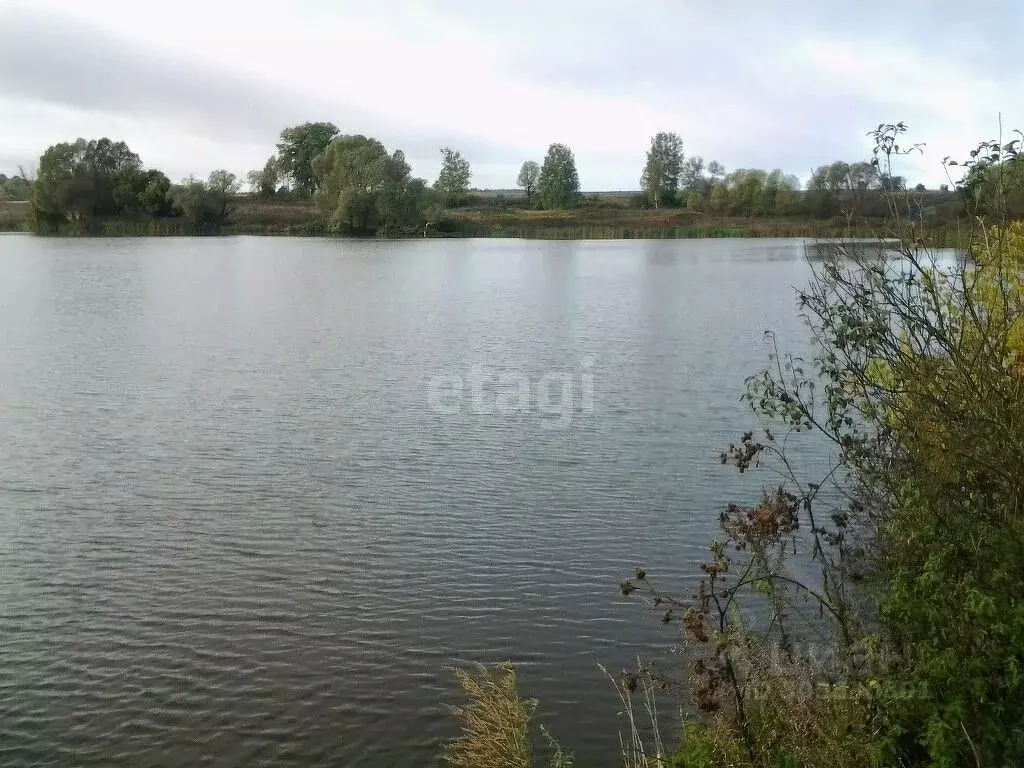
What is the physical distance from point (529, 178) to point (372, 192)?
4309 cm

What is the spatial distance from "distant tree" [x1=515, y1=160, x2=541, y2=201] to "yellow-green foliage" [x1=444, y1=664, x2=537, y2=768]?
407 ft

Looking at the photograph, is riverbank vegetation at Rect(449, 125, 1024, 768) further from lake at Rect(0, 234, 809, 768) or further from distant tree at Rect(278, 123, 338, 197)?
distant tree at Rect(278, 123, 338, 197)

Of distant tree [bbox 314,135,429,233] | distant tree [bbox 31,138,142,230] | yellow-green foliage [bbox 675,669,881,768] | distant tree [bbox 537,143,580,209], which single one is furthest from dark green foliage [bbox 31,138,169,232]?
yellow-green foliage [bbox 675,669,881,768]

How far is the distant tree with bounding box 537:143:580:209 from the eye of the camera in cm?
12056

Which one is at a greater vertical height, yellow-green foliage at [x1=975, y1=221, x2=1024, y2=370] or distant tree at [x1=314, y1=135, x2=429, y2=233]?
distant tree at [x1=314, y1=135, x2=429, y2=233]

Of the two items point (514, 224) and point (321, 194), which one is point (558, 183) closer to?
point (514, 224)

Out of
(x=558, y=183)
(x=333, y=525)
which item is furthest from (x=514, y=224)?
(x=333, y=525)

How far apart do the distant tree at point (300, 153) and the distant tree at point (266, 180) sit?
164 cm

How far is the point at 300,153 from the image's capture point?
121812mm

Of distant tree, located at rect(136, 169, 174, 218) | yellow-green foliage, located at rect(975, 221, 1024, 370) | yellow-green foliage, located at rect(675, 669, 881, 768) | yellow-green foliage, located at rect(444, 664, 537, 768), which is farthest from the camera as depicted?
distant tree, located at rect(136, 169, 174, 218)

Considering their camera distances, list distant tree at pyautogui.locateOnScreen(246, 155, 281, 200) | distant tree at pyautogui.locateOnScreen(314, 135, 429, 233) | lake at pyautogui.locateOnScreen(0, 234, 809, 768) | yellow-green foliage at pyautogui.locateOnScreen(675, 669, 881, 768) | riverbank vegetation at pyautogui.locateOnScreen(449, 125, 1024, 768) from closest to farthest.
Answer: riverbank vegetation at pyautogui.locateOnScreen(449, 125, 1024, 768) < yellow-green foliage at pyautogui.locateOnScreen(675, 669, 881, 768) < lake at pyautogui.locateOnScreen(0, 234, 809, 768) < distant tree at pyautogui.locateOnScreen(314, 135, 429, 233) < distant tree at pyautogui.locateOnScreen(246, 155, 281, 200)

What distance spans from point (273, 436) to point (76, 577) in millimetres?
5921

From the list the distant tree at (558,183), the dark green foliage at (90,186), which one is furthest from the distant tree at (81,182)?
the distant tree at (558,183)

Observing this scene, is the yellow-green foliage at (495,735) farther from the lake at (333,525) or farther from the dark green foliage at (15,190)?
the dark green foliage at (15,190)
